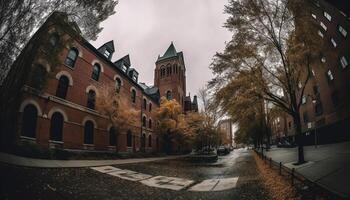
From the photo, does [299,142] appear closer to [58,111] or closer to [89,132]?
[58,111]

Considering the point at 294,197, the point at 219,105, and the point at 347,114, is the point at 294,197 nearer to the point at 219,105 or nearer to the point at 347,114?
the point at 219,105

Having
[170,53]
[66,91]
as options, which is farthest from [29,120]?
[170,53]

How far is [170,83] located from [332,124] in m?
29.9

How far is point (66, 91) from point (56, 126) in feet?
10.4

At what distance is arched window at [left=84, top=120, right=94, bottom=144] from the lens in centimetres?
1744

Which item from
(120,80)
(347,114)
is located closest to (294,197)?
(347,114)

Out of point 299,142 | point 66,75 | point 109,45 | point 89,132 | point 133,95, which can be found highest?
point 109,45

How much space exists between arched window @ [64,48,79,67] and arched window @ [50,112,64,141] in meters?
4.81

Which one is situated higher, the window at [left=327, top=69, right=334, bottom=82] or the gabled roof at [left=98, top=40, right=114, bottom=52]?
the gabled roof at [left=98, top=40, right=114, bottom=52]

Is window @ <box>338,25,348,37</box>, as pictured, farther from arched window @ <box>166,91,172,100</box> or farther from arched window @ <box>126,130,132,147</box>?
arched window @ <box>166,91,172,100</box>

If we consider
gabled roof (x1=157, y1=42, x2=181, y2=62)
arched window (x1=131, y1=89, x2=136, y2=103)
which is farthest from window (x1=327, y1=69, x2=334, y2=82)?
gabled roof (x1=157, y1=42, x2=181, y2=62)

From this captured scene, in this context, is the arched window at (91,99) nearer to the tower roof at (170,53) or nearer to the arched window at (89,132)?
the arched window at (89,132)

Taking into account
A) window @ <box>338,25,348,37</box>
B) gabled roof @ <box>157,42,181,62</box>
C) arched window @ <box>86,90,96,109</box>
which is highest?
gabled roof @ <box>157,42,181,62</box>

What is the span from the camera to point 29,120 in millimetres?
12727
